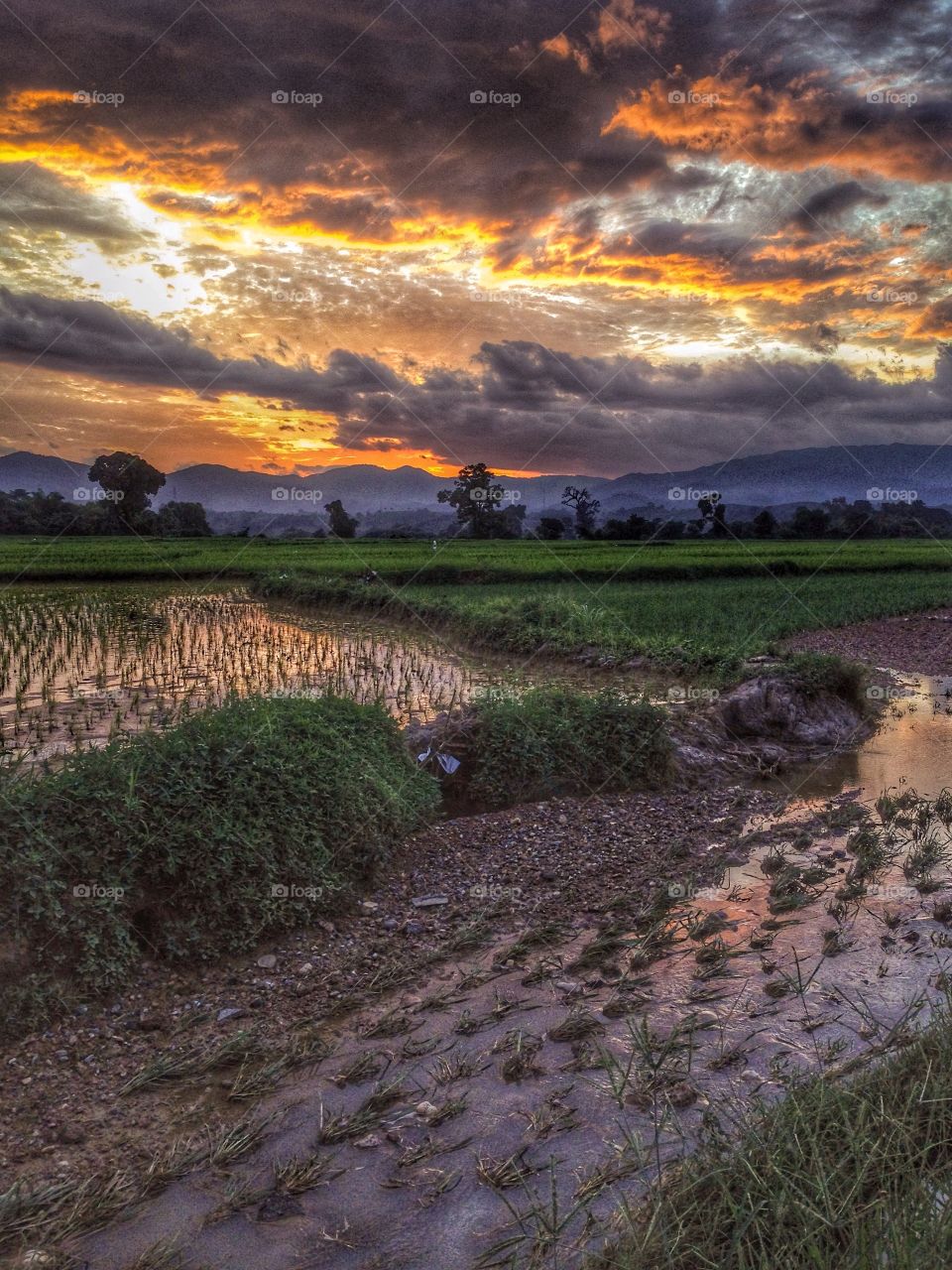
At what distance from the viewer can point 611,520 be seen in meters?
51.2

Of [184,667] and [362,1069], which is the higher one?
[184,667]

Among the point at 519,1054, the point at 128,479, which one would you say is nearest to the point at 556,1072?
the point at 519,1054

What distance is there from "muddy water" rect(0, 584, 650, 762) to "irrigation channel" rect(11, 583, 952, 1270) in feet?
10.3

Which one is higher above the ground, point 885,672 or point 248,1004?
point 885,672

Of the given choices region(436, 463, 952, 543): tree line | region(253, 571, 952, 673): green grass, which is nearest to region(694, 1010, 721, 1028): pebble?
region(253, 571, 952, 673): green grass

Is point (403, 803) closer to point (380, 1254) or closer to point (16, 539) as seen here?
point (380, 1254)

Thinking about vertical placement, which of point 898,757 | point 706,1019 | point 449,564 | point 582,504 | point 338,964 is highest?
point 582,504

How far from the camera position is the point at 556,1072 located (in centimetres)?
A: 344

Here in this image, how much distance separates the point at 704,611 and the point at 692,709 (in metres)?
8.34

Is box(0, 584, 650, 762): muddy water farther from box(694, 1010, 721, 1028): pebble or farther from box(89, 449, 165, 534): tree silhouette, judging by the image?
box(89, 449, 165, 534): tree silhouette

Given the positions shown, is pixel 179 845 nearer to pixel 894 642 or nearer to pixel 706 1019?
pixel 706 1019

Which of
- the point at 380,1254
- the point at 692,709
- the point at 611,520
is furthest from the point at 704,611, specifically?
the point at 611,520

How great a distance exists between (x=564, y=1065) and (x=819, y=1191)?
52.1 inches

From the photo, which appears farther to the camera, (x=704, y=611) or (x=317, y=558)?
(x=317, y=558)
